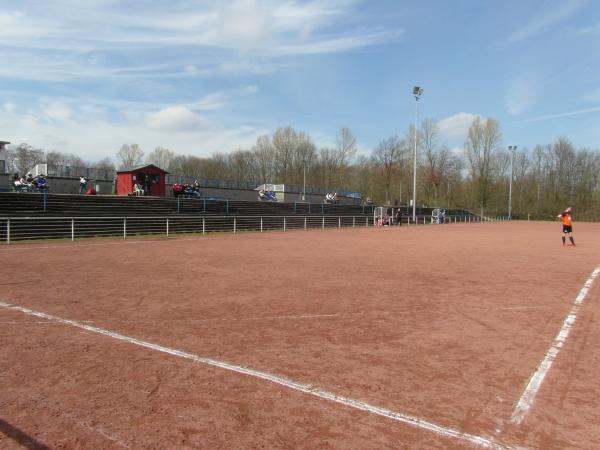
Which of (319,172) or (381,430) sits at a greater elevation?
(319,172)

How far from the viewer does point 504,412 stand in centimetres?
365

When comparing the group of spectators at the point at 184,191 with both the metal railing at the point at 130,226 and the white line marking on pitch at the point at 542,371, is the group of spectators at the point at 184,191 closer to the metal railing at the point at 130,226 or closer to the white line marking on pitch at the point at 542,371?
the metal railing at the point at 130,226

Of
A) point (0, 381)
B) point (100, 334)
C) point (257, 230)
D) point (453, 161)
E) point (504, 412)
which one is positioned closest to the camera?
point (504, 412)

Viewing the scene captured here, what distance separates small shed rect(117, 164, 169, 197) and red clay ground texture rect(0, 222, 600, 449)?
27463mm

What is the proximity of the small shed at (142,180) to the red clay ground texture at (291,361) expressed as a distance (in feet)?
90.1

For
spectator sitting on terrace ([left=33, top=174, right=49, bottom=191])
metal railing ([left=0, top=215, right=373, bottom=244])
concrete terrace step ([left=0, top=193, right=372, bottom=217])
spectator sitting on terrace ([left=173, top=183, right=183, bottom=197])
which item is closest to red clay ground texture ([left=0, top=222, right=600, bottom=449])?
metal railing ([left=0, top=215, right=373, bottom=244])

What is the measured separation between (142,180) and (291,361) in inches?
1385

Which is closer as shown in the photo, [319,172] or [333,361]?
[333,361]

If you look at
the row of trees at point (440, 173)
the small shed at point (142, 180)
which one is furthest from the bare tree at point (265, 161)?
the small shed at point (142, 180)

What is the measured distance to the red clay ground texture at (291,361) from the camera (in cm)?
331

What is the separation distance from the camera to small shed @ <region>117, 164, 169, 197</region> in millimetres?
36219

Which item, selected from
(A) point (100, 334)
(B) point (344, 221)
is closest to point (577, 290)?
(A) point (100, 334)

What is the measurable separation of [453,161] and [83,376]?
7787 cm

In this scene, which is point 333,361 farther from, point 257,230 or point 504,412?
point 257,230
